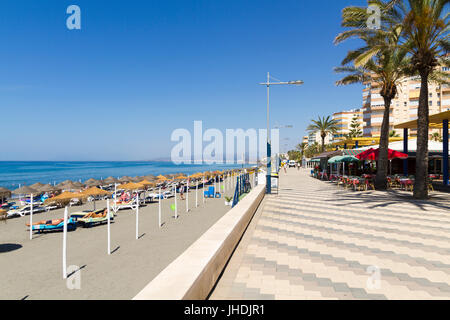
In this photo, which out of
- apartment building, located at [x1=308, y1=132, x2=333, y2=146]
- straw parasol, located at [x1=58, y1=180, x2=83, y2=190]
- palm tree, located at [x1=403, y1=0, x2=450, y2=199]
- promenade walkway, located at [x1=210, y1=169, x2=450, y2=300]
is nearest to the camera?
promenade walkway, located at [x1=210, y1=169, x2=450, y2=300]

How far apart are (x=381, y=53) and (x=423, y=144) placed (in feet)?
19.9

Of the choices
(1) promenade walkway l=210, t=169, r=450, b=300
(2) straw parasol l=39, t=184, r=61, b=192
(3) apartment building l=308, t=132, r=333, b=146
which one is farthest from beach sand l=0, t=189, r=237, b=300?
(3) apartment building l=308, t=132, r=333, b=146

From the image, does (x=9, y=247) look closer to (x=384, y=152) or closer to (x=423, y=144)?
(x=423, y=144)

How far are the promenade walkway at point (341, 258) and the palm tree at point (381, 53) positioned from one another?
8927 mm

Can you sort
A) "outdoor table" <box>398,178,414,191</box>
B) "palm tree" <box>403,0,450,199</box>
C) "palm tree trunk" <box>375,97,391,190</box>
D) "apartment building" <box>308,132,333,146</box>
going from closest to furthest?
"palm tree" <box>403,0,450,199</box> < "outdoor table" <box>398,178,414,191</box> < "palm tree trunk" <box>375,97,391,190</box> < "apartment building" <box>308,132,333,146</box>

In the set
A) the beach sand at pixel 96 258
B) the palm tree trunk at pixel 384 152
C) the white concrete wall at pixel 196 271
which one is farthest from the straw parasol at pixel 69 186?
the palm tree trunk at pixel 384 152

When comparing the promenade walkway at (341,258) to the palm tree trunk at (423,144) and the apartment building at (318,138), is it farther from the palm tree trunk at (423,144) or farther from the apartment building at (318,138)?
the apartment building at (318,138)

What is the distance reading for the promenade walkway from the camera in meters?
3.77

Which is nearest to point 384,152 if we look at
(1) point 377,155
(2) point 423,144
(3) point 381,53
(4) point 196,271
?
(1) point 377,155

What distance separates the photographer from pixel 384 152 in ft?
56.3

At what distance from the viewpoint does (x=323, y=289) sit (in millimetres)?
3814

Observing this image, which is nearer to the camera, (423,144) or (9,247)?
(9,247)

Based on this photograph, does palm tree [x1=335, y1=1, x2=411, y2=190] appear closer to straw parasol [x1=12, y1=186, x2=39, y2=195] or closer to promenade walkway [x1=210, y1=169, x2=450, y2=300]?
promenade walkway [x1=210, y1=169, x2=450, y2=300]
